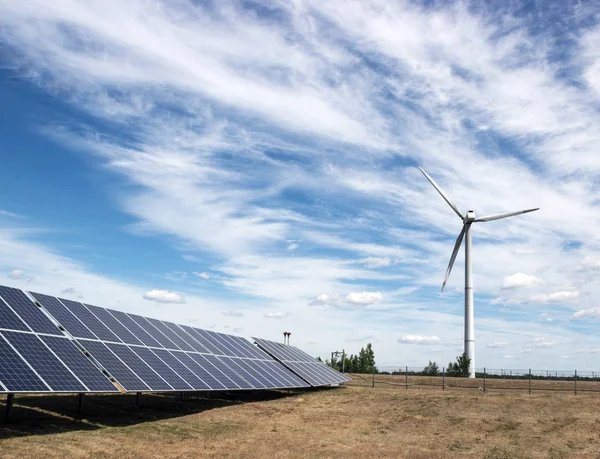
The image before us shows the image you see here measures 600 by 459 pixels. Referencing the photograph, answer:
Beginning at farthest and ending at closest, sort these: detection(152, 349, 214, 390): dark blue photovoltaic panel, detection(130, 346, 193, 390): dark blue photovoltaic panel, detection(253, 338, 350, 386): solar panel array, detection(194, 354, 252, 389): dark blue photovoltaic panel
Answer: detection(253, 338, 350, 386): solar panel array
detection(194, 354, 252, 389): dark blue photovoltaic panel
detection(152, 349, 214, 390): dark blue photovoltaic panel
detection(130, 346, 193, 390): dark blue photovoltaic panel

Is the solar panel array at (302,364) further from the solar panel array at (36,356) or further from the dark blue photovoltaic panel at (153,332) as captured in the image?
the solar panel array at (36,356)

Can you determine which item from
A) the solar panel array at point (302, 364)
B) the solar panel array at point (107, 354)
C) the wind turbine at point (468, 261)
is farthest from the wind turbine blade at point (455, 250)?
the solar panel array at point (107, 354)

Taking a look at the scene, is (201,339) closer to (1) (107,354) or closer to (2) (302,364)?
(2) (302,364)

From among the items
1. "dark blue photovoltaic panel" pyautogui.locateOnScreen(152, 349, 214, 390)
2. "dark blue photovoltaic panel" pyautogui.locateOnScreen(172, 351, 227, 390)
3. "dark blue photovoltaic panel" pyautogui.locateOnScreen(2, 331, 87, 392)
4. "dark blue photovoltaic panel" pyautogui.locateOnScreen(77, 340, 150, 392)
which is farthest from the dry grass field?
"dark blue photovoltaic panel" pyautogui.locateOnScreen(2, 331, 87, 392)

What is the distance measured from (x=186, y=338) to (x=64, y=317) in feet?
44.0

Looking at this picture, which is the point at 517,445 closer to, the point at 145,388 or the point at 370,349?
the point at 145,388

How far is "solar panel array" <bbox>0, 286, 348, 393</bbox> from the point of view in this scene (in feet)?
76.4

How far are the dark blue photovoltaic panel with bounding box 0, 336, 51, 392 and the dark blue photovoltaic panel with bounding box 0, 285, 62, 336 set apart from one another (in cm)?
325

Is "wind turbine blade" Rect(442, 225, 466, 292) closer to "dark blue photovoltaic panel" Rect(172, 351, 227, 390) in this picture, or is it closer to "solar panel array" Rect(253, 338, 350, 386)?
"solar panel array" Rect(253, 338, 350, 386)

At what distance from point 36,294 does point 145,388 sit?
826 centimetres

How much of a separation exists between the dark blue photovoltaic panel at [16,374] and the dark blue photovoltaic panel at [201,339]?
2050 cm

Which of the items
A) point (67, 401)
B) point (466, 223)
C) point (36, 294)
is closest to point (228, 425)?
point (67, 401)

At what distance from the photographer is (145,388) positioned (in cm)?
Result: 2719

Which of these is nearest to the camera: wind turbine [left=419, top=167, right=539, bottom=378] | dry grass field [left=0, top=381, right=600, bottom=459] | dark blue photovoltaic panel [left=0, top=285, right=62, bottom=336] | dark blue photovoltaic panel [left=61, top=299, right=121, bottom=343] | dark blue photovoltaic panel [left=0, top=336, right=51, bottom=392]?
dark blue photovoltaic panel [left=0, top=336, right=51, bottom=392]
